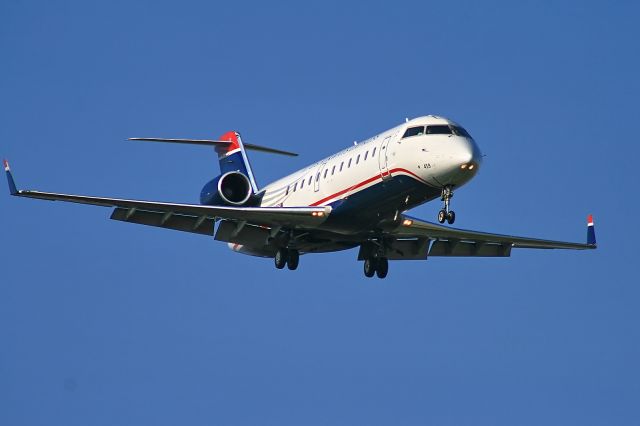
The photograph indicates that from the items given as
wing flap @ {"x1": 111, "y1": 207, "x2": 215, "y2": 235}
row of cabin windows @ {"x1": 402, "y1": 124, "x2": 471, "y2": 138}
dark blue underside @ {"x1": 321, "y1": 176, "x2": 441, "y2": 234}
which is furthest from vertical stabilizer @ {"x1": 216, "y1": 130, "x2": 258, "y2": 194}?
row of cabin windows @ {"x1": 402, "y1": 124, "x2": 471, "y2": 138}

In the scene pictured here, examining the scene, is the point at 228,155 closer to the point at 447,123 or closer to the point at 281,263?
the point at 281,263

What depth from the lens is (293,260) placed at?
34.2 meters

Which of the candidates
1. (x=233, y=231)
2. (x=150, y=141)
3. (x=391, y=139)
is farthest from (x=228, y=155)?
(x=391, y=139)

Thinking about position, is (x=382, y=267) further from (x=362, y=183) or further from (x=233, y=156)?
(x=233, y=156)

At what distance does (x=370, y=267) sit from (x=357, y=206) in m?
3.21

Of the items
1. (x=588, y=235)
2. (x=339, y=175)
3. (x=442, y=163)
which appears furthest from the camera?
(x=588, y=235)

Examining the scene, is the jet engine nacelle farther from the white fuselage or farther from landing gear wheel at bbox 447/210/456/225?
landing gear wheel at bbox 447/210/456/225

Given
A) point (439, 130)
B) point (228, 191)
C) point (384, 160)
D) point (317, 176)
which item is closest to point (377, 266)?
point (317, 176)

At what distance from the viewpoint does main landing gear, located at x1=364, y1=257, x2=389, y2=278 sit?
113 feet

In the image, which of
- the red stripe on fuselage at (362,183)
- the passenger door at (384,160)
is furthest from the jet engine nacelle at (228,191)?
the passenger door at (384,160)

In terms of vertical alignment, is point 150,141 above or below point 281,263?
above

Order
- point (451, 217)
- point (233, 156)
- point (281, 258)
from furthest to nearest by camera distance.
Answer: point (233, 156), point (281, 258), point (451, 217)

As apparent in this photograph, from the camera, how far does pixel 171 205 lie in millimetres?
32875

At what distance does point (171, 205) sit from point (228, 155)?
6.37 m
